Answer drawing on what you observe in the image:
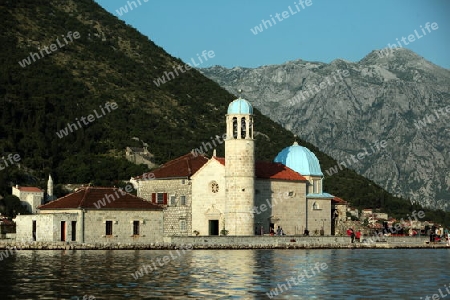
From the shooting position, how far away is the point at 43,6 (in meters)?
155

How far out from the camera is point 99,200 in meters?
69.1

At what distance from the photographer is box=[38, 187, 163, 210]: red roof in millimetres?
68688

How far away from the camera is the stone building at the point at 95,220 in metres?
67.8

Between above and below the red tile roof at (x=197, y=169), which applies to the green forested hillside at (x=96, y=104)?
above

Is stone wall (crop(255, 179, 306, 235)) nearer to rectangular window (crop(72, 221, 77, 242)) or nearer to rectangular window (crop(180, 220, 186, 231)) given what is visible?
rectangular window (crop(180, 220, 186, 231))

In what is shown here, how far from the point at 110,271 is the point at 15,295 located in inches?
412

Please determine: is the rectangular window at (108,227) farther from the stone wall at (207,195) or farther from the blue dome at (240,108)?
the blue dome at (240,108)

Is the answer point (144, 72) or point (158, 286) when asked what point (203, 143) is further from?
point (158, 286)

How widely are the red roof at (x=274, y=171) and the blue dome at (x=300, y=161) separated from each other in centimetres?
262

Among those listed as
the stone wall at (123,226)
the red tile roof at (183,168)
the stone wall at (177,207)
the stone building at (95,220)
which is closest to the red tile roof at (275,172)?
the red tile roof at (183,168)

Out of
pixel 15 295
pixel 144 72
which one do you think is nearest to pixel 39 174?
pixel 144 72
